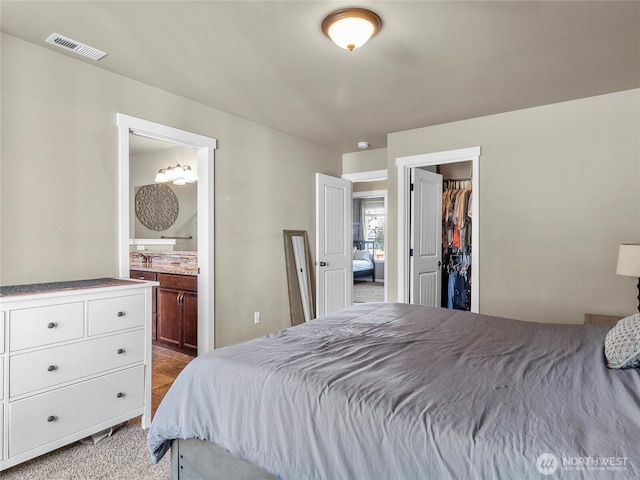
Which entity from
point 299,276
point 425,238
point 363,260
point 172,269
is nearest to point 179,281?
point 172,269

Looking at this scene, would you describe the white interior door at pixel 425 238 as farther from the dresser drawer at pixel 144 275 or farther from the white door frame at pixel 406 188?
the dresser drawer at pixel 144 275

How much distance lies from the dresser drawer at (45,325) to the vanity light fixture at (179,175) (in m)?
3.04

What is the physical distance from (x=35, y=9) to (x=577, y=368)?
122 inches

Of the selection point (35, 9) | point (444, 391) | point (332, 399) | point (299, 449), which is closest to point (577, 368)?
point (444, 391)

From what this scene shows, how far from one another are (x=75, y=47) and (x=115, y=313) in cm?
171

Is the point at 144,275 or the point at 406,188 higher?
the point at 406,188

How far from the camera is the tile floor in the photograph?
2984 mm

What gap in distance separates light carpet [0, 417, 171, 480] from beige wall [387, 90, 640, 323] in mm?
3233

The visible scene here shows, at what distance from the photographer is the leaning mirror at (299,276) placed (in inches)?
177

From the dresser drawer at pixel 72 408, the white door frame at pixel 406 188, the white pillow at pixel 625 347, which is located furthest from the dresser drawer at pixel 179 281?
the white pillow at pixel 625 347

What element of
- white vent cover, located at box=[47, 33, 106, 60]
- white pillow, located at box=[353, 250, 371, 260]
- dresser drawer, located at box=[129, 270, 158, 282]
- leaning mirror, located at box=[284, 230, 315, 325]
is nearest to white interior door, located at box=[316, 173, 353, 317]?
leaning mirror, located at box=[284, 230, 315, 325]

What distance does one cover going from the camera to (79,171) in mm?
2611

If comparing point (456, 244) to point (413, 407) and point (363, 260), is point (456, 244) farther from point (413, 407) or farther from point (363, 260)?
point (363, 260)

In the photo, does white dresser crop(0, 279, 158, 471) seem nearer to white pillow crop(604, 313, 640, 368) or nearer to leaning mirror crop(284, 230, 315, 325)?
leaning mirror crop(284, 230, 315, 325)
